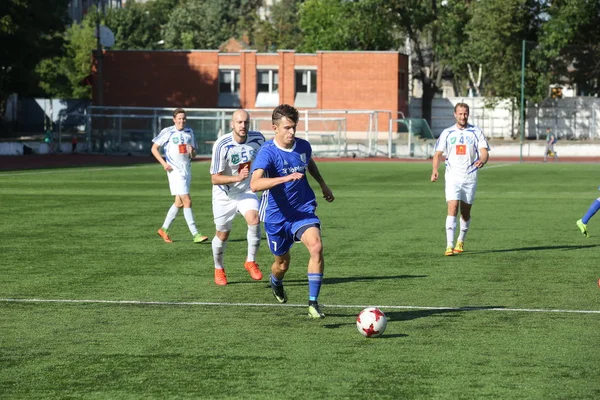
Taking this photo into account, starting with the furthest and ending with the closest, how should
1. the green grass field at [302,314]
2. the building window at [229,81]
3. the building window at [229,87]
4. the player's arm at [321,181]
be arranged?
the building window at [229,81]
the building window at [229,87]
the player's arm at [321,181]
the green grass field at [302,314]

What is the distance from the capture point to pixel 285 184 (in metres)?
9.97

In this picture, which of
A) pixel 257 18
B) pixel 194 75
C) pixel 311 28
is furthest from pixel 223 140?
pixel 257 18

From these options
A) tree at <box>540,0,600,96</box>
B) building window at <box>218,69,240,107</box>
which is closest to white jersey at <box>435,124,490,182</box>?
tree at <box>540,0,600,96</box>

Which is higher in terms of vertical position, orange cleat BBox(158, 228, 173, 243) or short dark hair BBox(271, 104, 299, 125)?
short dark hair BBox(271, 104, 299, 125)

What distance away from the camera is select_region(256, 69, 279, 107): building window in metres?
76.1

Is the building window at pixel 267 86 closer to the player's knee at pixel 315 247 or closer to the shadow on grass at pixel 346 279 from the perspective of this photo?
the shadow on grass at pixel 346 279

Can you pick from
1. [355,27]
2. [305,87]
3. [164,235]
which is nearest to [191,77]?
[305,87]

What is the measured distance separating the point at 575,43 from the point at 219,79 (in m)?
26.0

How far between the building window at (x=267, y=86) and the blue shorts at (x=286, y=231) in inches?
2601

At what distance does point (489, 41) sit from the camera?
224 feet

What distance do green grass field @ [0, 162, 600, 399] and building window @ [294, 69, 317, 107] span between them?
5440 cm

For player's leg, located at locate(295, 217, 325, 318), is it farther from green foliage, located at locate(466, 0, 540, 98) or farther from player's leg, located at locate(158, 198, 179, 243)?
green foliage, located at locate(466, 0, 540, 98)

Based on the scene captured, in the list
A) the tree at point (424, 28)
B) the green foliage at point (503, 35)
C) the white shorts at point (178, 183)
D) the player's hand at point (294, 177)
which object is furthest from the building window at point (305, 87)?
the player's hand at point (294, 177)

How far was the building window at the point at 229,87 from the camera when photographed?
251 feet
